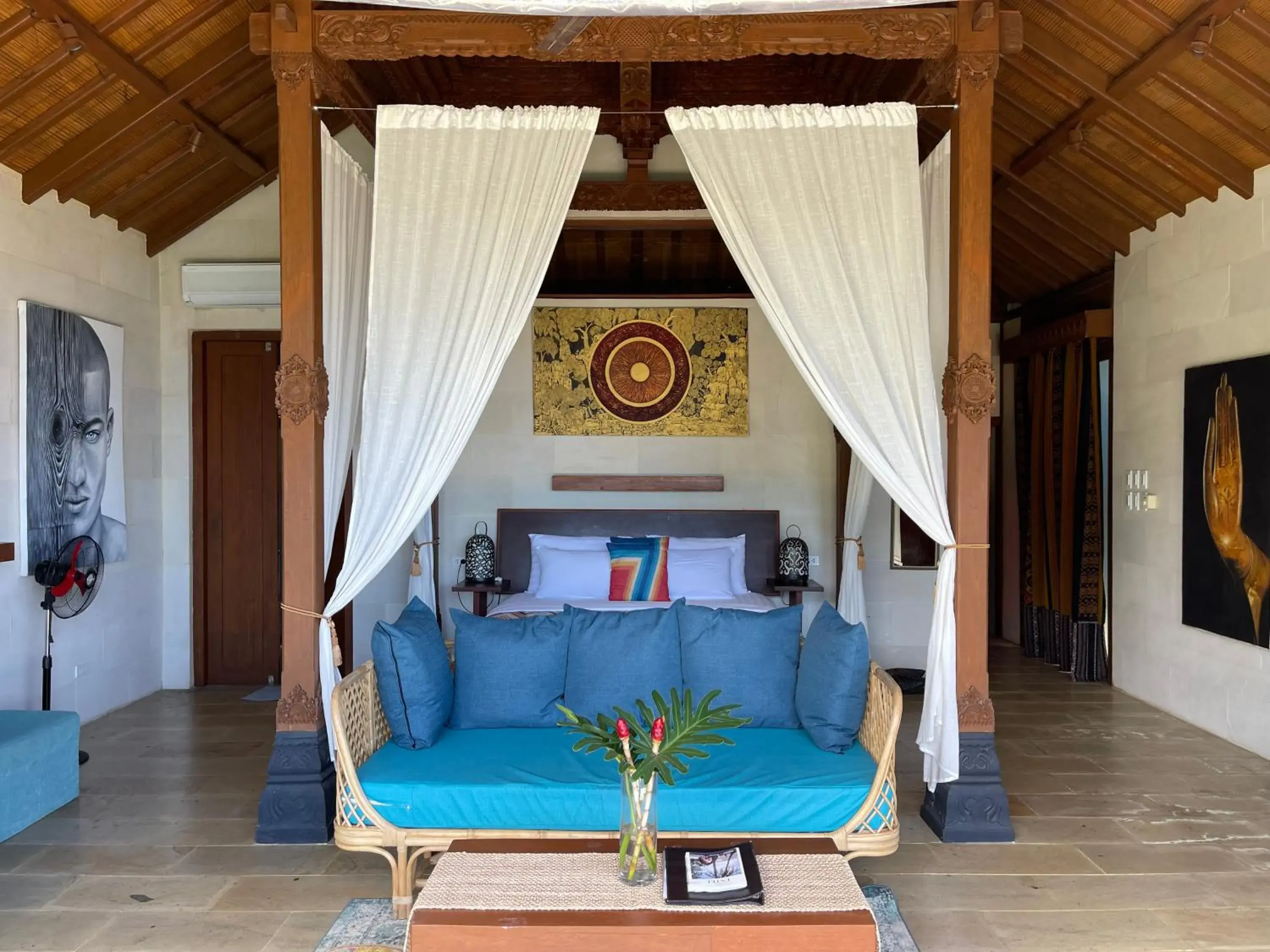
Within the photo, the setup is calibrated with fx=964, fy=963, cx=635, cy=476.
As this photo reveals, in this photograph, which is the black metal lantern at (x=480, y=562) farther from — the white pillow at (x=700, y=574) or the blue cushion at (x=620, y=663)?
the blue cushion at (x=620, y=663)

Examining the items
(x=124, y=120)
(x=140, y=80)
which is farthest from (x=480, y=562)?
(x=140, y=80)

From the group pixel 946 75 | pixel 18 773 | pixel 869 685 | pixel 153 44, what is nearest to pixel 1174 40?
pixel 946 75

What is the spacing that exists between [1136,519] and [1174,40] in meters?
3.08

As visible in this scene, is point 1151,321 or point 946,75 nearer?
point 946,75

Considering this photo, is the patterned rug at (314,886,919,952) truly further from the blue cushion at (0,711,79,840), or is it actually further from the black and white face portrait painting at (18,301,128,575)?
the black and white face portrait painting at (18,301,128,575)

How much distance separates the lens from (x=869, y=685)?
3.61 metres

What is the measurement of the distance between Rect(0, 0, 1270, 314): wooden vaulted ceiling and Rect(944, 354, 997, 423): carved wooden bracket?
4.15 ft

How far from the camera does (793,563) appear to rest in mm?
6633

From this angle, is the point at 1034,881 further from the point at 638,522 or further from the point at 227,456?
the point at 227,456

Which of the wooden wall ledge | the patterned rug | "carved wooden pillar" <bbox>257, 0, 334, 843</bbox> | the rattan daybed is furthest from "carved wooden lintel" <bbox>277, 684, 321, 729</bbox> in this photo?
the wooden wall ledge

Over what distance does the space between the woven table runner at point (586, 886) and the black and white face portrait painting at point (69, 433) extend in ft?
11.7

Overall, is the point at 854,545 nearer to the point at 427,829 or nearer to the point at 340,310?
the point at 340,310

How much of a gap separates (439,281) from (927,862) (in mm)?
2954

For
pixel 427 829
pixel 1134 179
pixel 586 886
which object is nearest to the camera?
pixel 586 886
